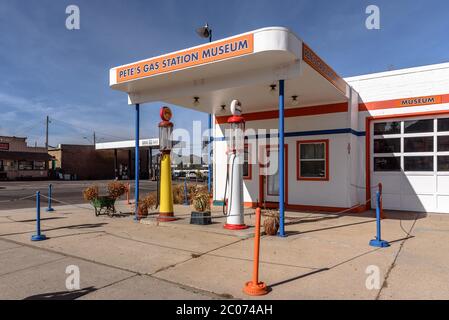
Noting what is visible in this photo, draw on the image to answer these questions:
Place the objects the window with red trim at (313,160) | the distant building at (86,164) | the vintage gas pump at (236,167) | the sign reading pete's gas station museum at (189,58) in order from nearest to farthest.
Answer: the sign reading pete's gas station museum at (189,58)
the vintage gas pump at (236,167)
the window with red trim at (313,160)
the distant building at (86,164)

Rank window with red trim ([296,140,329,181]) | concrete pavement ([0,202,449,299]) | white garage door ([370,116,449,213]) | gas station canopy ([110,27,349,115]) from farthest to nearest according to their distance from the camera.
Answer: window with red trim ([296,140,329,181]), white garage door ([370,116,449,213]), gas station canopy ([110,27,349,115]), concrete pavement ([0,202,449,299])

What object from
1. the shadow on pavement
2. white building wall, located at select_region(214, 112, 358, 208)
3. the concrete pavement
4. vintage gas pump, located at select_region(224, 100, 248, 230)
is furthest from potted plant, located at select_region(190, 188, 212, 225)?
the shadow on pavement

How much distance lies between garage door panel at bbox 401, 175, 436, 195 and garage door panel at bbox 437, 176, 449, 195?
162 millimetres

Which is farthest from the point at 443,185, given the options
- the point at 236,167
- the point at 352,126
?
the point at 236,167

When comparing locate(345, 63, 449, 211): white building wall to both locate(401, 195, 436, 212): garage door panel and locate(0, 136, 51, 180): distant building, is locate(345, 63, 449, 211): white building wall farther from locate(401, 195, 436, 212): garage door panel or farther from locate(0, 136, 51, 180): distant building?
locate(0, 136, 51, 180): distant building

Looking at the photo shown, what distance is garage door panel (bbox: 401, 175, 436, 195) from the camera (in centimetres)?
1073

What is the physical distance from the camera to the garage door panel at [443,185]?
34.4 ft

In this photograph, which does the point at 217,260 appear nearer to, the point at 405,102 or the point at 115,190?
the point at 115,190

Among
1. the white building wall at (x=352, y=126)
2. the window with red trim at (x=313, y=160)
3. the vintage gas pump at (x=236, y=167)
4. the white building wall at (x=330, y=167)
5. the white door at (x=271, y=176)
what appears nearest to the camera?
the vintage gas pump at (x=236, y=167)

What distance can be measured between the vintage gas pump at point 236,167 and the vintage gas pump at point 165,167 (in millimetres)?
2079

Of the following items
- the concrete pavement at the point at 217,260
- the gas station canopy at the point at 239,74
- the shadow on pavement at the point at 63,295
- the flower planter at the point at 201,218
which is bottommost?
the shadow on pavement at the point at 63,295

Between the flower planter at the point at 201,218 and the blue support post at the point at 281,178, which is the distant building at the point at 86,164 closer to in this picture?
the flower planter at the point at 201,218

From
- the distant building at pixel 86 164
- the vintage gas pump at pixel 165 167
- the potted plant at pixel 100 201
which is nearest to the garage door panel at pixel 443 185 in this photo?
the vintage gas pump at pixel 165 167

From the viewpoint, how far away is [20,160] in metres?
43.1
